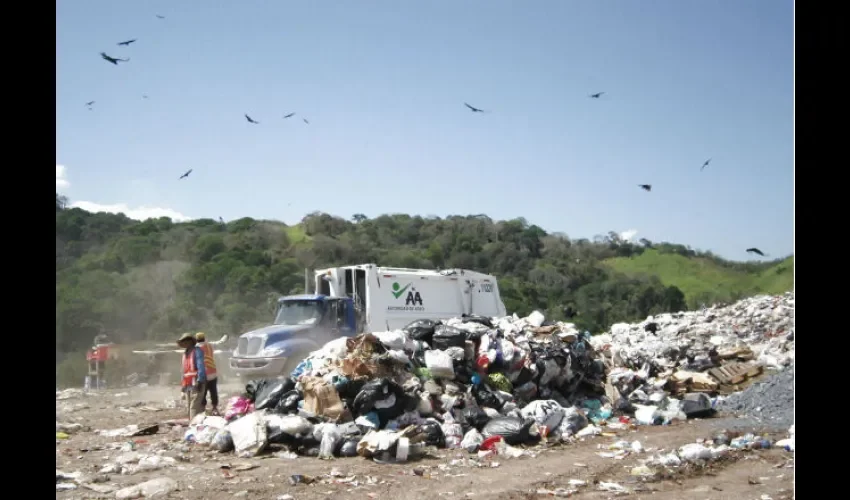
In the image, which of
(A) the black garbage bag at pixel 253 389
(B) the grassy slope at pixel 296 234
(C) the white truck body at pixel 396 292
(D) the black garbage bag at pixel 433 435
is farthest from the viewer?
(B) the grassy slope at pixel 296 234

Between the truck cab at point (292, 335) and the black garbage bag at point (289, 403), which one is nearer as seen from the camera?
the black garbage bag at point (289, 403)

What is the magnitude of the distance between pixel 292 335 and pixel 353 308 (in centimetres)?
162

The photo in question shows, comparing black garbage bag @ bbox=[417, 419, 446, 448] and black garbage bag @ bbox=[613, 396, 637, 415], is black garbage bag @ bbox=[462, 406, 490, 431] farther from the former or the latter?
black garbage bag @ bbox=[613, 396, 637, 415]

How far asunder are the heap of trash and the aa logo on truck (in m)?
3.10

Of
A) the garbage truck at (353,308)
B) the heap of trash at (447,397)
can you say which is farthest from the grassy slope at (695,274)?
the heap of trash at (447,397)

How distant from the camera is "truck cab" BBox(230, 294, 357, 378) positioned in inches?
439

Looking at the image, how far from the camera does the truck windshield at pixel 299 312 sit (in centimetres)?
1219

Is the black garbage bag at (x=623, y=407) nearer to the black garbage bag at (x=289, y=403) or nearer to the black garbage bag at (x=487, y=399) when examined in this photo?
the black garbage bag at (x=487, y=399)

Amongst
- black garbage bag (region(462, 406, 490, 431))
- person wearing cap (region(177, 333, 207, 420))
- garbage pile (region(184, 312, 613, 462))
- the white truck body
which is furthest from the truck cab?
black garbage bag (region(462, 406, 490, 431))

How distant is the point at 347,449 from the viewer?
7098mm

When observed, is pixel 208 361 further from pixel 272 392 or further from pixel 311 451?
pixel 311 451

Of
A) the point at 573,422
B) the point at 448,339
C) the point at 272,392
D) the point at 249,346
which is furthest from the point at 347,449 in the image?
the point at 249,346
